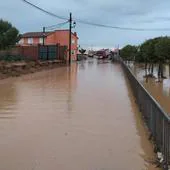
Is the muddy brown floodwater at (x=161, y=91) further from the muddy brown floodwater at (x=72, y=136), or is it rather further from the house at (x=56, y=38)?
the house at (x=56, y=38)

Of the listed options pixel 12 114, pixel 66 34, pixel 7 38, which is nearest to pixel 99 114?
pixel 12 114

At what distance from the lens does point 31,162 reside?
24.3 ft

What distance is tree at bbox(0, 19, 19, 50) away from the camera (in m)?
53.8

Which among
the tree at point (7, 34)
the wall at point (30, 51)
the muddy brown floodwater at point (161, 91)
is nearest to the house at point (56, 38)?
the tree at point (7, 34)

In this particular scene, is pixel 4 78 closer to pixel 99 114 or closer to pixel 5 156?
pixel 99 114

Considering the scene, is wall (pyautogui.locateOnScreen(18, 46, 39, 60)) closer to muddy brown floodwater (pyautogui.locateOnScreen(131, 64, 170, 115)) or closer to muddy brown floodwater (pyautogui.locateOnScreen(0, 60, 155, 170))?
muddy brown floodwater (pyautogui.locateOnScreen(131, 64, 170, 115))

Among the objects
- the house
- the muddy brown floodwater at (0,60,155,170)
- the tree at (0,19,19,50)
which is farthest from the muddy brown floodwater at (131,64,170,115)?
the house

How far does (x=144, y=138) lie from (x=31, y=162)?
10.5 feet

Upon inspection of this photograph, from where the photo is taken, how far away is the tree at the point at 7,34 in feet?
176

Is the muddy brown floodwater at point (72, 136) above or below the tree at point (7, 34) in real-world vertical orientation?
below

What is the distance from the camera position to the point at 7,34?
2128 inches

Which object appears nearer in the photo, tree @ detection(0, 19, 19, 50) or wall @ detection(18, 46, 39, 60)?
wall @ detection(18, 46, 39, 60)

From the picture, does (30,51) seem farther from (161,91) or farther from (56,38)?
(161,91)

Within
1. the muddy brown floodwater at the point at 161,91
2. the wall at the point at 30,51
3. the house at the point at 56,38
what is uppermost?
the house at the point at 56,38
